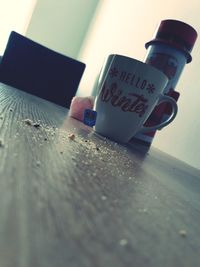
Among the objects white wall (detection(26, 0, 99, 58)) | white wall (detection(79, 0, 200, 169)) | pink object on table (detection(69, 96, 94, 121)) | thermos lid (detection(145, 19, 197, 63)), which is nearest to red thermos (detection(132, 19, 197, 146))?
thermos lid (detection(145, 19, 197, 63))

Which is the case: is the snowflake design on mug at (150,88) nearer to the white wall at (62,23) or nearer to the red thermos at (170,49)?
the red thermos at (170,49)

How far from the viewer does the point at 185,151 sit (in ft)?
4.12

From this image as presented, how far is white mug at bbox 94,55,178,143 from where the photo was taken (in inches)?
22.0

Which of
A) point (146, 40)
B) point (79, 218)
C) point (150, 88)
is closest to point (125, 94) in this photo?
point (150, 88)

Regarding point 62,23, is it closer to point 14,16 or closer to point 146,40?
point 14,16

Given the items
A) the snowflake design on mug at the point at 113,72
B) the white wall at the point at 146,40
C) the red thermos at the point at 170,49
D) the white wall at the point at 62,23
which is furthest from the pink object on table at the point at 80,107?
the white wall at the point at 62,23

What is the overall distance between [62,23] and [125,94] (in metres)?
3.43

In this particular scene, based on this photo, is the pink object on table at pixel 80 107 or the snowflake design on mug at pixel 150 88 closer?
the snowflake design on mug at pixel 150 88

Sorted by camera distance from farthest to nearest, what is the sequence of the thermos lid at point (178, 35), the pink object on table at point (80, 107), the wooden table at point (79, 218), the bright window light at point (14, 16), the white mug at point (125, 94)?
the bright window light at point (14, 16) < the pink object on table at point (80, 107) < the thermos lid at point (178, 35) < the white mug at point (125, 94) < the wooden table at point (79, 218)

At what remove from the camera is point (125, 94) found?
56 cm

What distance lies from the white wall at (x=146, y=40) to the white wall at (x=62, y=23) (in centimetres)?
20

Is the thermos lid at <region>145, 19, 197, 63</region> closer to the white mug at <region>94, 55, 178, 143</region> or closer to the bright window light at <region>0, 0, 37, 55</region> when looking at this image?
the white mug at <region>94, 55, 178, 143</region>

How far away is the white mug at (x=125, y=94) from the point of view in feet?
1.84

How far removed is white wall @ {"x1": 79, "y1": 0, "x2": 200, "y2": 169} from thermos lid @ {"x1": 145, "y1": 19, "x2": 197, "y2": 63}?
0.53 metres
